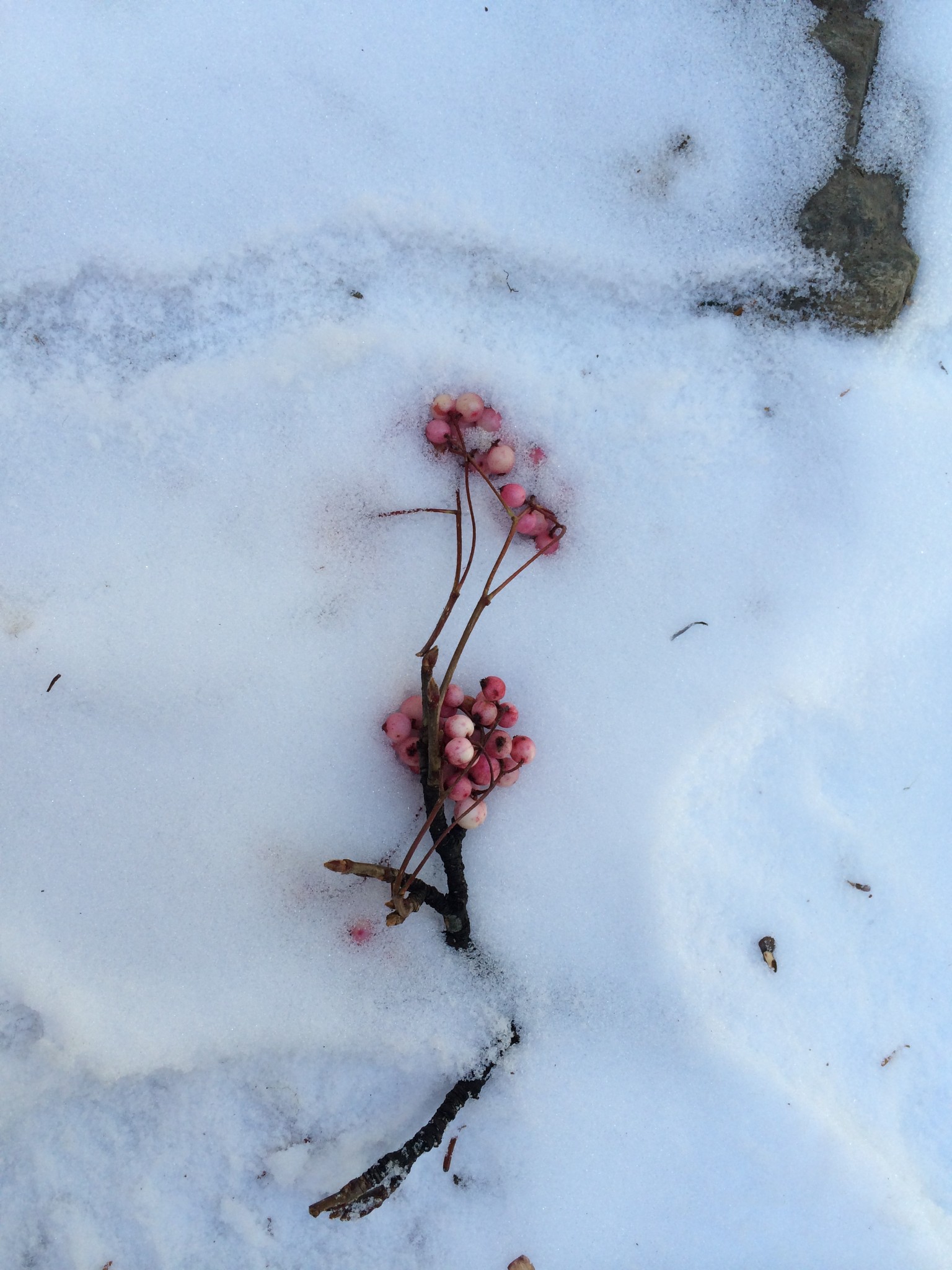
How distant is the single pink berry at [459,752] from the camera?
6.69 feet

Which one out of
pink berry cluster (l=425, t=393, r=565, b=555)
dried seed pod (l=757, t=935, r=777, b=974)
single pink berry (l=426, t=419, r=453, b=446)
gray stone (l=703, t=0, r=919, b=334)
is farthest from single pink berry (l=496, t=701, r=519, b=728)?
gray stone (l=703, t=0, r=919, b=334)

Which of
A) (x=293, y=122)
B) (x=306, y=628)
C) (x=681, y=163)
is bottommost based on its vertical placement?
(x=306, y=628)

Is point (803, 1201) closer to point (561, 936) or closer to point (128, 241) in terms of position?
point (561, 936)

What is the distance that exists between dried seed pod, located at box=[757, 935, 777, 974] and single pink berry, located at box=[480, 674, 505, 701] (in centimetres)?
92

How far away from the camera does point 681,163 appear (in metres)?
2.29

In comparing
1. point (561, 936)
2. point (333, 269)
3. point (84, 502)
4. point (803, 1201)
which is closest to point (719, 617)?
point (561, 936)

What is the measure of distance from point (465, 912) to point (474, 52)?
2.14m

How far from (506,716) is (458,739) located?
0.14 meters

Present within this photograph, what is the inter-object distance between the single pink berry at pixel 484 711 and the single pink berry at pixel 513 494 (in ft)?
1.58

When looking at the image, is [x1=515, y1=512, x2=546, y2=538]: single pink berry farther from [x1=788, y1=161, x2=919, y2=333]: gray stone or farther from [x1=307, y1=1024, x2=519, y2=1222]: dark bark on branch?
[x1=307, y1=1024, x2=519, y2=1222]: dark bark on branch

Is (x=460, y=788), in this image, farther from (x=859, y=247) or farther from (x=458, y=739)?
(x=859, y=247)

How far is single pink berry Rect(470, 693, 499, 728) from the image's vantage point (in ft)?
6.98

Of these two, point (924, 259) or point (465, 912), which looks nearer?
point (465, 912)

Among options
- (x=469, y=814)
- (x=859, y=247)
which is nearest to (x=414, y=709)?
(x=469, y=814)
